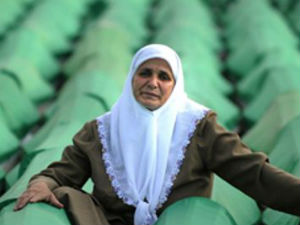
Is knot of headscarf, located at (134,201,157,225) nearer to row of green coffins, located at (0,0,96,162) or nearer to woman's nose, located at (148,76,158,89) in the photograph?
woman's nose, located at (148,76,158,89)

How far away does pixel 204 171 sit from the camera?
1453 mm

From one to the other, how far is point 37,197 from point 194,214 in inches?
14.3

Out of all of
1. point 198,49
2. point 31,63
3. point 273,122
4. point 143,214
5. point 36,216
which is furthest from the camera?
point 198,49

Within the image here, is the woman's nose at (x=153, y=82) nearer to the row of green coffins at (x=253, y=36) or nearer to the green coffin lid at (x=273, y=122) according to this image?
the green coffin lid at (x=273, y=122)

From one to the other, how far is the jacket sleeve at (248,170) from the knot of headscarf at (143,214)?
0.59 feet

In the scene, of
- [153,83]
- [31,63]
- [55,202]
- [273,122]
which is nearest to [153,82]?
[153,83]

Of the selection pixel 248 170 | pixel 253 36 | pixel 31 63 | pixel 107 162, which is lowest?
pixel 31 63

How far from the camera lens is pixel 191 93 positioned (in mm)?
2510

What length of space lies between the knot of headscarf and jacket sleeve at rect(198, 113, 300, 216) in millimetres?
181

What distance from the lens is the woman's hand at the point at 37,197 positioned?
52.3 inches

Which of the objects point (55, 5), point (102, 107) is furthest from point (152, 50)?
point (55, 5)

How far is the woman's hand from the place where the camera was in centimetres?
133

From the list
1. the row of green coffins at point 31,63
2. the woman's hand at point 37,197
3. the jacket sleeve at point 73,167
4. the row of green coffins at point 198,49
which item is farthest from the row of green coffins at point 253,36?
the woman's hand at point 37,197

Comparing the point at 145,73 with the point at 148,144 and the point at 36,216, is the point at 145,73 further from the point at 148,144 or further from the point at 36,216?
the point at 36,216
